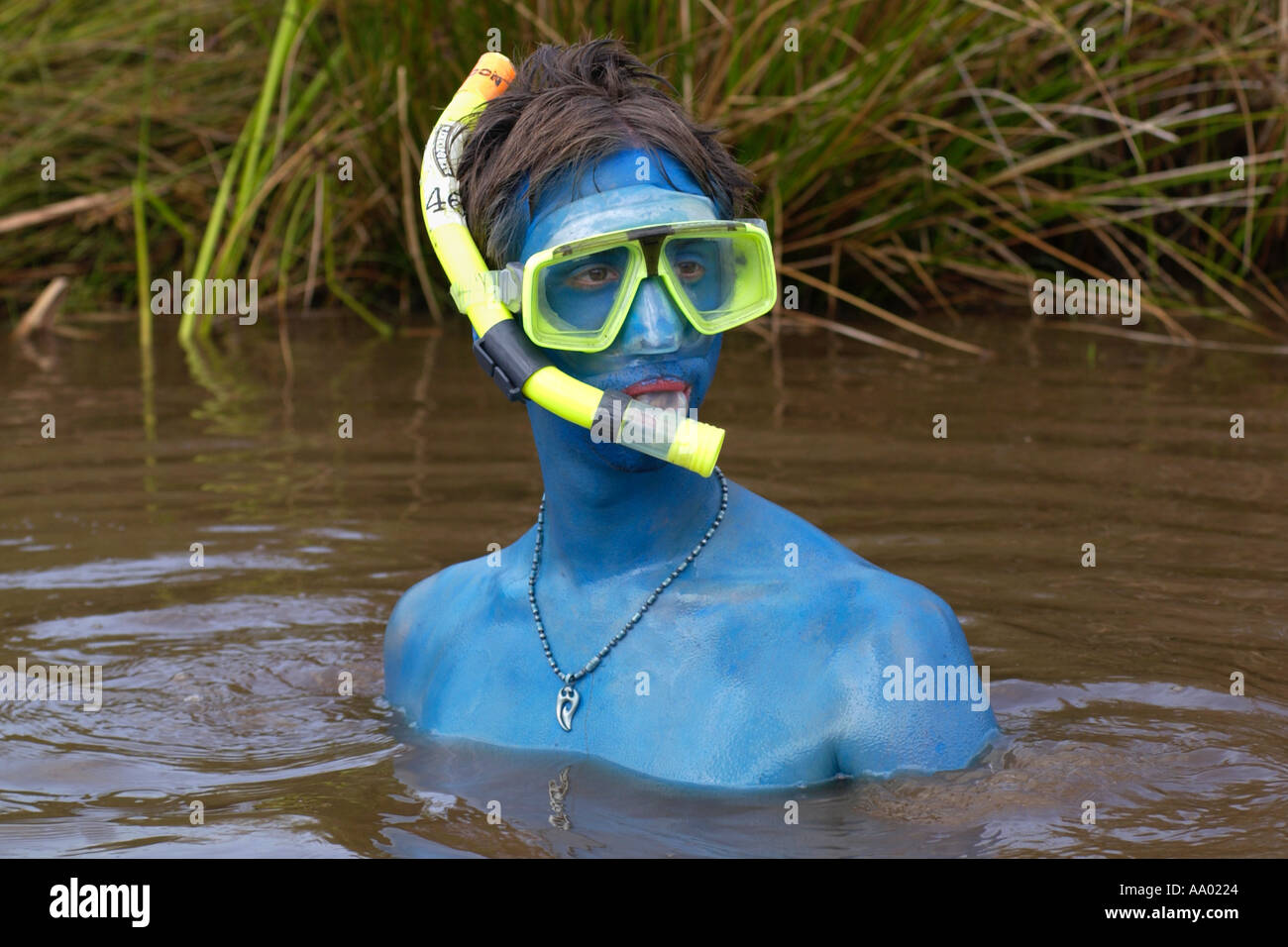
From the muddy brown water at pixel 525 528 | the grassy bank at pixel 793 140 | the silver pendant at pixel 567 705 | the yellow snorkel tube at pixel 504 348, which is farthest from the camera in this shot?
the grassy bank at pixel 793 140

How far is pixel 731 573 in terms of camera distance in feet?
9.05

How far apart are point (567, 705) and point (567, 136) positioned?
936 mm

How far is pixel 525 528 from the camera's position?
14.8 feet

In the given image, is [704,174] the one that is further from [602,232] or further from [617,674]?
[617,674]

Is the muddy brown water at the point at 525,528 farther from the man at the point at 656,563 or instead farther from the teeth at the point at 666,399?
the teeth at the point at 666,399

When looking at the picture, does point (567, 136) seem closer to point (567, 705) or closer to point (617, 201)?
point (617, 201)

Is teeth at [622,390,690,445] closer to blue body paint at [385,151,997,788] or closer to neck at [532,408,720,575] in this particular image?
blue body paint at [385,151,997,788]

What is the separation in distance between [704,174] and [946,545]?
1841mm

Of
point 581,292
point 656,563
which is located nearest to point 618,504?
point 656,563

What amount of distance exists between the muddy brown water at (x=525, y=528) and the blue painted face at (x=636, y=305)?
24.7 inches

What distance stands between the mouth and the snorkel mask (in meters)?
0.02

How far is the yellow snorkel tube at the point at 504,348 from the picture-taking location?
2504mm

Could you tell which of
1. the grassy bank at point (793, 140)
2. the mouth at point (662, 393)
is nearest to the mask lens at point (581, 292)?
the mouth at point (662, 393)
